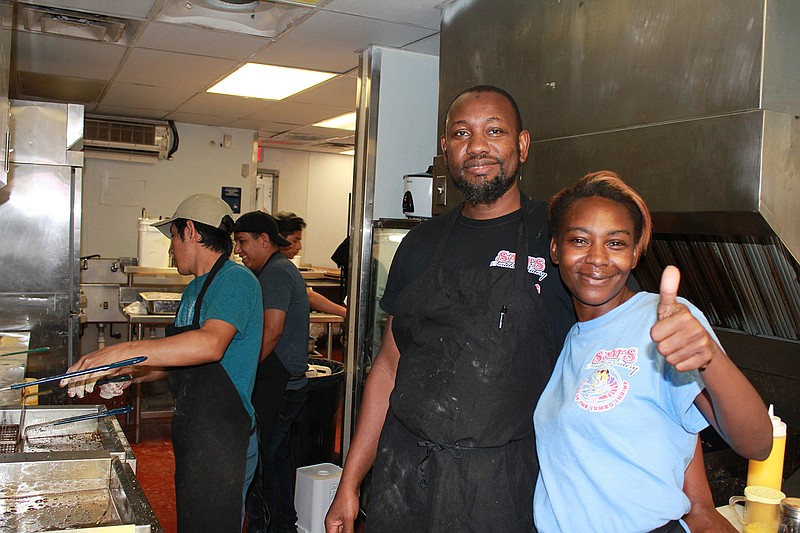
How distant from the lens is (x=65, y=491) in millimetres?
1993

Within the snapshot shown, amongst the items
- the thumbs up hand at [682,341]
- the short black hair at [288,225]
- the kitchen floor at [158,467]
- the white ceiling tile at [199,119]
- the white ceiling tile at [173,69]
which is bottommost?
the kitchen floor at [158,467]

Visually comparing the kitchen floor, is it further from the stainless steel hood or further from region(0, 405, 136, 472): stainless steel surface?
the stainless steel hood

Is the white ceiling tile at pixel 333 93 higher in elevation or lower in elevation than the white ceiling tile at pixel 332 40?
higher

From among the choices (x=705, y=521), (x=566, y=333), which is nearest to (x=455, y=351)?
(x=566, y=333)

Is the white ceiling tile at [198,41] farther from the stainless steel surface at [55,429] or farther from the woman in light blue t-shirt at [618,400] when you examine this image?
the woman in light blue t-shirt at [618,400]

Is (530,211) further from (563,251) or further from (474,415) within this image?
(474,415)

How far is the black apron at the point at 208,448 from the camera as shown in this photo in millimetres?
2809

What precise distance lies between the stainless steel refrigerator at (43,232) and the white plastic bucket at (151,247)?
1.86 metres

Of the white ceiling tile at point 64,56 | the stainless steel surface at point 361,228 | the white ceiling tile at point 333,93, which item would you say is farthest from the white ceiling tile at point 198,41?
the white ceiling tile at point 333,93

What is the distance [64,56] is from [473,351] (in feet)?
14.1

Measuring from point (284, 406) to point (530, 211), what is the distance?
8.22 ft

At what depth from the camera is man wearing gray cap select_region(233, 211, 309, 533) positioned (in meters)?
3.89

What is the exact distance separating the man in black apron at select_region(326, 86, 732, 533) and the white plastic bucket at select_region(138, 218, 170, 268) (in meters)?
5.18

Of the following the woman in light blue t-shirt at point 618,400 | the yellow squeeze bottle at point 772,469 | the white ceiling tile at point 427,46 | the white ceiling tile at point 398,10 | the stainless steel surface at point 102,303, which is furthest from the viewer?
the stainless steel surface at point 102,303
